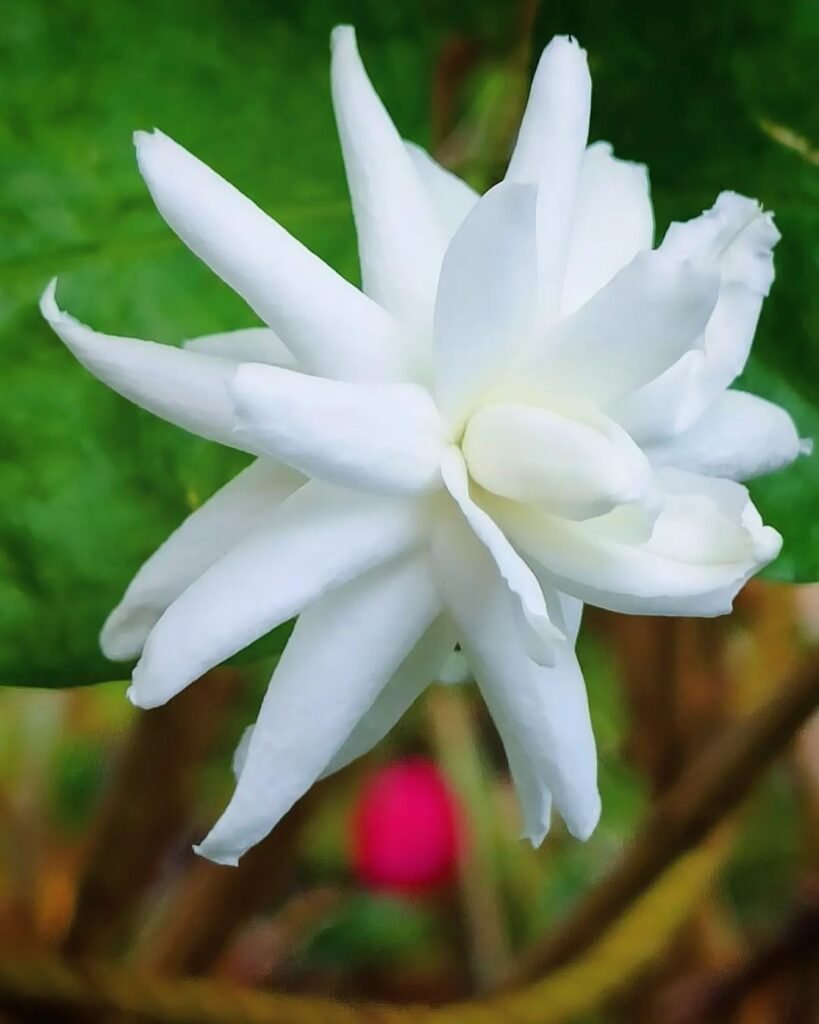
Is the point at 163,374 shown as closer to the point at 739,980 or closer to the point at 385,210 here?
the point at 385,210

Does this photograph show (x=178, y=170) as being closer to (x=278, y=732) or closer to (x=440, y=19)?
(x=278, y=732)

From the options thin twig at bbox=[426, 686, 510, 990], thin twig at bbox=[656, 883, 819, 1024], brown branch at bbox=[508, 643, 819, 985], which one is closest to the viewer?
brown branch at bbox=[508, 643, 819, 985]

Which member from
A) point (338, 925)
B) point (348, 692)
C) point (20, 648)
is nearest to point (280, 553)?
point (348, 692)

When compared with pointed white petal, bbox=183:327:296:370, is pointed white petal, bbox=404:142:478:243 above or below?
above

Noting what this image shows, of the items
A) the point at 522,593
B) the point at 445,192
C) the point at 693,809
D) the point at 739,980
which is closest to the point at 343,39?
the point at 445,192

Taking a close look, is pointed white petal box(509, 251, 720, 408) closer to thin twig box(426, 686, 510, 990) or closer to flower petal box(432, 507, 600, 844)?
flower petal box(432, 507, 600, 844)

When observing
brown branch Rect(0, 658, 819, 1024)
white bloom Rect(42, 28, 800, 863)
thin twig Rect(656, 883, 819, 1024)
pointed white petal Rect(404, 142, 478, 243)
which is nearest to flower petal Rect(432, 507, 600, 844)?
white bloom Rect(42, 28, 800, 863)
